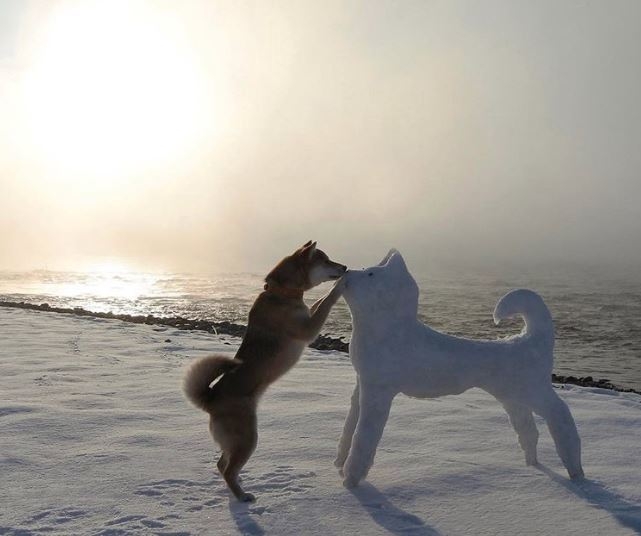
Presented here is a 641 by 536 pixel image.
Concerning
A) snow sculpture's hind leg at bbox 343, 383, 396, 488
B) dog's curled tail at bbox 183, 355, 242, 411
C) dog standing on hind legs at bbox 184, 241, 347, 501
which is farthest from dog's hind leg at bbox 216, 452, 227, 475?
snow sculpture's hind leg at bbox 343, 383, 396, 488

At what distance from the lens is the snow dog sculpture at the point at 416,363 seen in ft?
12.1

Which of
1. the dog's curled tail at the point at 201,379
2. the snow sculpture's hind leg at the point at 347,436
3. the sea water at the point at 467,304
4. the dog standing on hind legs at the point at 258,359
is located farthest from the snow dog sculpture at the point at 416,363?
the sea water at the point at 467,304

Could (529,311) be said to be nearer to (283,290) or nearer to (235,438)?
(283,290)

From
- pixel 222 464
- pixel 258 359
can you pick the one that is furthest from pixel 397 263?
pixel 222 464

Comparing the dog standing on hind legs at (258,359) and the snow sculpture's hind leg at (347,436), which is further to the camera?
the snow sculpture's hind leg at (347,436)

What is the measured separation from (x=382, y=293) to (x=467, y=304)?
17.5 meters

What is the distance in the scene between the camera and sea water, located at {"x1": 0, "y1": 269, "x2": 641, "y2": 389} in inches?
489

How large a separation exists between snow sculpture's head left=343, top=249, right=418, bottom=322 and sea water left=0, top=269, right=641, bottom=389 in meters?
7.35

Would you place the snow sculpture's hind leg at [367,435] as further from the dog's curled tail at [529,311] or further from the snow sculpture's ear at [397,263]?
the dog's curled tail at [529,311]

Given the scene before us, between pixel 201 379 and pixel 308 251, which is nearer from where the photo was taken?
pixel 201 379

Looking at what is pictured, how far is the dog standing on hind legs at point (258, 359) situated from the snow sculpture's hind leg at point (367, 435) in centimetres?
57

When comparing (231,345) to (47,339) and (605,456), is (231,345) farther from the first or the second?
(605,456)

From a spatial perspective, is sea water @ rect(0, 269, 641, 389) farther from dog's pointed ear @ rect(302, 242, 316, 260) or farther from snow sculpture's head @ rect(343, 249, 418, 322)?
dog's pointed ear @ rect(302, 242, 316, 260)

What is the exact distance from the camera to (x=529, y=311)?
3.95m
